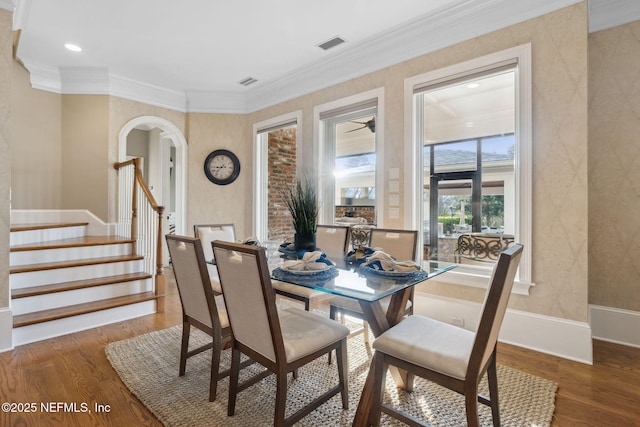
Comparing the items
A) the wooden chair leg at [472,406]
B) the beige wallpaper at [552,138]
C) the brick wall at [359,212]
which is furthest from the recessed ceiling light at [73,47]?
the wooden chair leg at [472,406]

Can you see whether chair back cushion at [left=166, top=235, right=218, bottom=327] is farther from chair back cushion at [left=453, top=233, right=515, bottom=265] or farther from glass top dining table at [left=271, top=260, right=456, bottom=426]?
chair back cushion at [left=453, top=233, right=515, bottom=265]

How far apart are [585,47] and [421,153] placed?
4.59 ft

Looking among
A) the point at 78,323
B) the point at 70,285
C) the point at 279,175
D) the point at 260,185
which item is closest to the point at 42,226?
the point at 70,285

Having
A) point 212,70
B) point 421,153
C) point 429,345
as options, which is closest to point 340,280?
point 429,345

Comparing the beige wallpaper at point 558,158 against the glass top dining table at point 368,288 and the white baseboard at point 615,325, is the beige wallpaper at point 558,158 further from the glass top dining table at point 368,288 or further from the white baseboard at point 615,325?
the glass top dining table at point 368,288

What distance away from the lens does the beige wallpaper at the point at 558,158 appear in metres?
2.29

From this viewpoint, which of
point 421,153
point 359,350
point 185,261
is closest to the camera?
point 185,261

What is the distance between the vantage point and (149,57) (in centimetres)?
370

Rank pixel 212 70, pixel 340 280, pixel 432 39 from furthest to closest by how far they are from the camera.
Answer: pixel 212 70, pixel 432 39, pixel 340 280

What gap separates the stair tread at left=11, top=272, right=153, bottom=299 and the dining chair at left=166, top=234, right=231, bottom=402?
5.55 feet

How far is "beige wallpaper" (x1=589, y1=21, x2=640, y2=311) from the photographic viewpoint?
100 inches

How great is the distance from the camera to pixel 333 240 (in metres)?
2.94

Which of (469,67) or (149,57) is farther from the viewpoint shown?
(149,57)

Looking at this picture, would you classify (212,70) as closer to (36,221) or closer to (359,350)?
(36,221)
